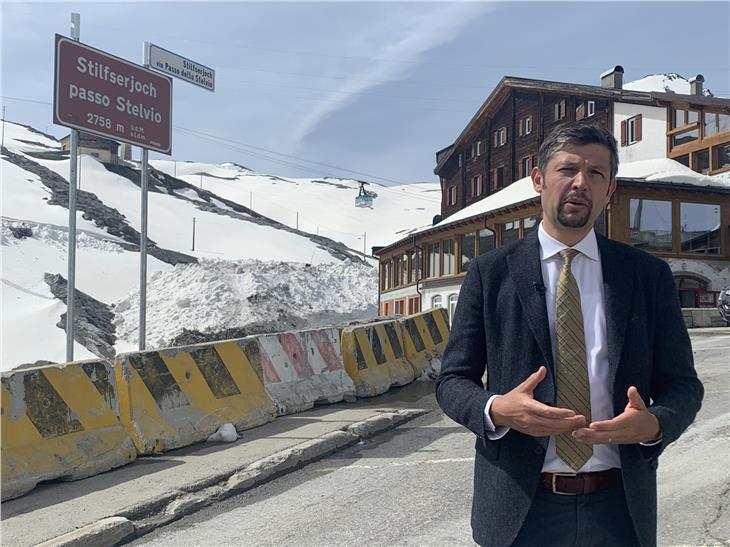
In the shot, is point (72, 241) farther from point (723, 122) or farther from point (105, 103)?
point (723, 122)

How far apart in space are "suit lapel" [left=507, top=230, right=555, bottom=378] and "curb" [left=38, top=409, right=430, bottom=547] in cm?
409

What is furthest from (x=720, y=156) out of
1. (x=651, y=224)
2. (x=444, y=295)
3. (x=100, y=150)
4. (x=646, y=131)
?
(x=100, y=150)

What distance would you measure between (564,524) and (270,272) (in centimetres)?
3362

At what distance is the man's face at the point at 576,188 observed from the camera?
2211 mm

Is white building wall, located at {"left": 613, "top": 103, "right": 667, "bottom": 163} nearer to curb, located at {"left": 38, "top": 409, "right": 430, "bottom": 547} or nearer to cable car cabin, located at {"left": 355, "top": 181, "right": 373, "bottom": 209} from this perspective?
curb, located at {"left": 38, "top": 409, "right": 430, "bottom": 547}

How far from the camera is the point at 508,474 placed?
2146 millimetres

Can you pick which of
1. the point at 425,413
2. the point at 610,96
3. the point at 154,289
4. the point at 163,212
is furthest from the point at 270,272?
→ the point at 163,212

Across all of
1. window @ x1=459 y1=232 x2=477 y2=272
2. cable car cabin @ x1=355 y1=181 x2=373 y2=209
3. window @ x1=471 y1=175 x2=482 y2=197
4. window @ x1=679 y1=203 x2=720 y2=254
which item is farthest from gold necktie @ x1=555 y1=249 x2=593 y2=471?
cable car cabin @ x1=355 y1=181 x2=373 y2=209

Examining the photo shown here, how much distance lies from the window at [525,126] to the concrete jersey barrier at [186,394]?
30.6m

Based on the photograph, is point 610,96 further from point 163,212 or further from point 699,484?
point 163,212

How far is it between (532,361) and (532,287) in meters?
0.25

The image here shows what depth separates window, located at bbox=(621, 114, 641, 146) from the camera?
3047cm

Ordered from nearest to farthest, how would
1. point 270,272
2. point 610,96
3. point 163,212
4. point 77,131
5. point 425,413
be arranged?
point 77,131 → point 425,413 → point 610,96 → point 270,272 → point 163,212

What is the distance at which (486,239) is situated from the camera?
28094 millimetres
